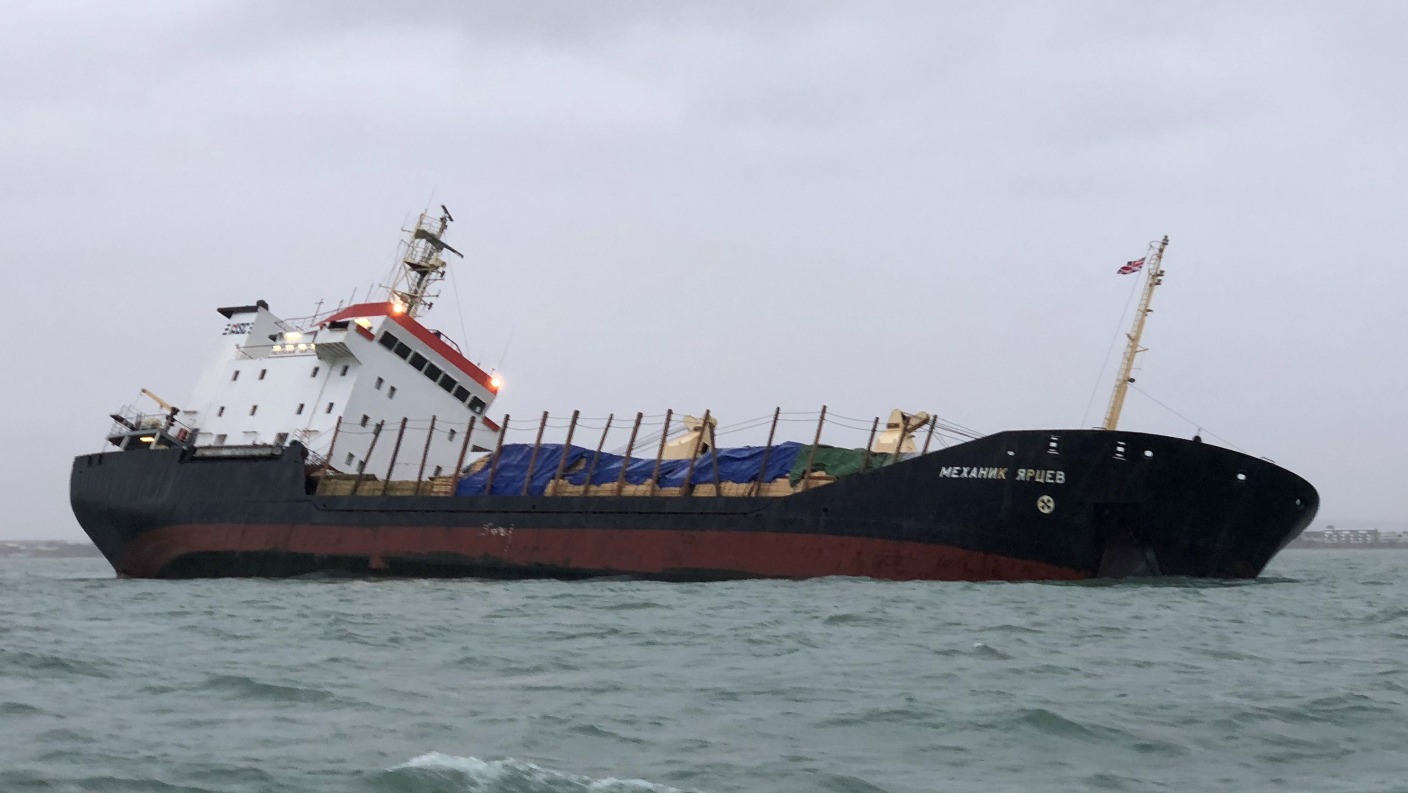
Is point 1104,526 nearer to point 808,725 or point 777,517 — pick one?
point 777,517

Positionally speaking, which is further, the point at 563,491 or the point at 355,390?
the point at 355,390

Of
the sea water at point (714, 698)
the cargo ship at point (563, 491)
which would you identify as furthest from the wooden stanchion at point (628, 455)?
the sea water at point (714, 698)

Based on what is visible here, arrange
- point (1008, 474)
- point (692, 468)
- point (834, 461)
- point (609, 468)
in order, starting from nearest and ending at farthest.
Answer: point (1008, 474)
point (834, 461)
point (692, 468)
point (609, 468)

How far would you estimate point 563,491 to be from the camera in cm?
2750

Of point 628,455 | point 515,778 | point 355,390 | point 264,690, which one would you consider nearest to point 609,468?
point 628,455

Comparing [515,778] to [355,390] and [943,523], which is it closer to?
[943,523]

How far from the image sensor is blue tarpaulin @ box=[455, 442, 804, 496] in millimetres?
25938

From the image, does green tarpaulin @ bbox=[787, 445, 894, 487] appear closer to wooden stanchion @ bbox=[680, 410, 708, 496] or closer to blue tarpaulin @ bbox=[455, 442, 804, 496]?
blue tarpaulin @ bbox=[455, 442, 804, 496]


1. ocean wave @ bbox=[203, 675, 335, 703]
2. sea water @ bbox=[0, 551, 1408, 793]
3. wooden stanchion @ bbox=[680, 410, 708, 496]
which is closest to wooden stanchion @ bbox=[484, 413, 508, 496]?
wooden stanchion @ bbox=[680, 410, 708, 496]

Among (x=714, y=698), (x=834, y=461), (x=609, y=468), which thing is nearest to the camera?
(x=714, y=698)

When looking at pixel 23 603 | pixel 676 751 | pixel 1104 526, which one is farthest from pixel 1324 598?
pixel 23 603

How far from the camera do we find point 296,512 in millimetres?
30141

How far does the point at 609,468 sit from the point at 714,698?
57.2 ft

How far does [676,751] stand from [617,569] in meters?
16.5
